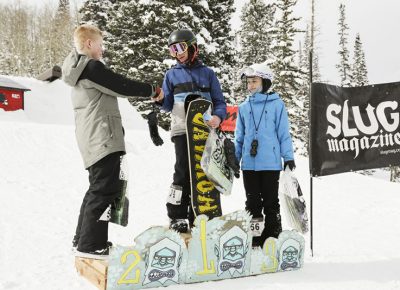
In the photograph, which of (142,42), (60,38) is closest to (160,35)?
(142,42)

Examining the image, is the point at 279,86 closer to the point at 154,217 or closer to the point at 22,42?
the point at 154,217

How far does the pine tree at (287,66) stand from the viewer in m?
26.3

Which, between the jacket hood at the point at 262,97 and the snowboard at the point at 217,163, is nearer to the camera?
the snowboard at the point at 217,163

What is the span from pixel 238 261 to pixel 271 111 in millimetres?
1493

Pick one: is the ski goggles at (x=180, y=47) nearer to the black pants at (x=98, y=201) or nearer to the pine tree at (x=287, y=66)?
the black pants at (x=98, y=201)

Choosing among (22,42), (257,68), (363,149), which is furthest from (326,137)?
(22,42)

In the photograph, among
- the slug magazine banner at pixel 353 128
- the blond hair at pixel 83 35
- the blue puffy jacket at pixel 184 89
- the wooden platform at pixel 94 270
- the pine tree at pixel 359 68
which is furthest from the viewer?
the pine tree at pixel 359 68

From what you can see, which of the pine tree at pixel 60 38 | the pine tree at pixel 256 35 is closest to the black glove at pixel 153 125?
the pine tree at pixel 256 35

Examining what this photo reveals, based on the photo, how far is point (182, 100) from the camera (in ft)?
12.4

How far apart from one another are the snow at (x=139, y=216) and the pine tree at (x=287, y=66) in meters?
16.4

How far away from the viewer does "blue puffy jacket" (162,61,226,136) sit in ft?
12.5

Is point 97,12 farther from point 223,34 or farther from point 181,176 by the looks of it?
point 181,176

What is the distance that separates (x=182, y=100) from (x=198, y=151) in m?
0.52

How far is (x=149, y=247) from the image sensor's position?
3.06 m
